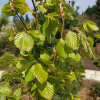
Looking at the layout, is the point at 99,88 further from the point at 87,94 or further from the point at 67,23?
the point at 67,23

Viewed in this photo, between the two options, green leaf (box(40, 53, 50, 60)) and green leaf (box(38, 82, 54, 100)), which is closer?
green leaf (box(38, 82, 54, 100))

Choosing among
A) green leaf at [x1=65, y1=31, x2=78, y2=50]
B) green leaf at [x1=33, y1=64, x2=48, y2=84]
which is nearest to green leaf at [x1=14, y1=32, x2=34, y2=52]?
green leaf at [x1=33, y1=64, x2=48, y2=84]

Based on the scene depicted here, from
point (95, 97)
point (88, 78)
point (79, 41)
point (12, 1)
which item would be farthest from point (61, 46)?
point (88, 78)

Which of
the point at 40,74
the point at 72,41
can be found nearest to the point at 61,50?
the point at 72,41

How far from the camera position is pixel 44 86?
0.60m

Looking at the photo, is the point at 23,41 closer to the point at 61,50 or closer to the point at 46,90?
the point at 61,50

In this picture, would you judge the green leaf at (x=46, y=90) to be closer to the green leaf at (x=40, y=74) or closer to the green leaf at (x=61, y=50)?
the green leaf at (x=40, y=74)

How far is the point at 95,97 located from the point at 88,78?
1.72 m

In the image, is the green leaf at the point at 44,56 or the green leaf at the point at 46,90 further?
the green leaf at the point at 44,56

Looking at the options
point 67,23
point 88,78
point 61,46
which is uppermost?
point 61,46

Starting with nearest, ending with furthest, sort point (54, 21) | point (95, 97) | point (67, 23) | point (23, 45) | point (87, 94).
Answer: point (23, 45) < point (54, 21) < point (95, 97) < point (87, 94) < point (67, 23)

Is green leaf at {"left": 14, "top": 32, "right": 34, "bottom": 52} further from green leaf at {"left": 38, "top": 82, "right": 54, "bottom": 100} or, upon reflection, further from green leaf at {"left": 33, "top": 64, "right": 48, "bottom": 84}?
green leaf at {"left": 38, "top": 82, "right": 54, "bottom": 100}

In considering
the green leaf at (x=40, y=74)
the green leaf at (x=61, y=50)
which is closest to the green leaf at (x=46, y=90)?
the green leaf at (x=40, y=74)

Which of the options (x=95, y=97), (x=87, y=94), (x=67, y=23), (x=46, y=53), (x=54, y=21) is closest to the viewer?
(x=54, y=21)
